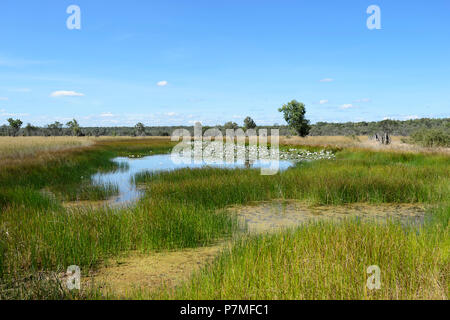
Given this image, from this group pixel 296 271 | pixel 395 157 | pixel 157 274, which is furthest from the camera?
pixel 395 157

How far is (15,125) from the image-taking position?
10969 cm

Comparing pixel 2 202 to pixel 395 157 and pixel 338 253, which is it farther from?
pixel 395 157

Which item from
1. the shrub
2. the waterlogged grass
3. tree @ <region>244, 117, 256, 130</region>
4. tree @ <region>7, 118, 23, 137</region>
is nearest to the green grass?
the waterlogged grass

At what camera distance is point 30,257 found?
20.3 feet

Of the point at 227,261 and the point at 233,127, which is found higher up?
the point at 233,127

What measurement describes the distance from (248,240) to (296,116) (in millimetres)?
55596

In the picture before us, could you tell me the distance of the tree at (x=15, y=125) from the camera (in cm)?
10826

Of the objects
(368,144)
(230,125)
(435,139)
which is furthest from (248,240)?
(230,125)

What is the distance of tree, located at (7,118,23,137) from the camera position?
108 metres

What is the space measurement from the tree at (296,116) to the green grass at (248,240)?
1818 inches

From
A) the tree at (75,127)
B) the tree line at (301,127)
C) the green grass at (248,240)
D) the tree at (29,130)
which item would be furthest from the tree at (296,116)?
the tree at (29,130)
